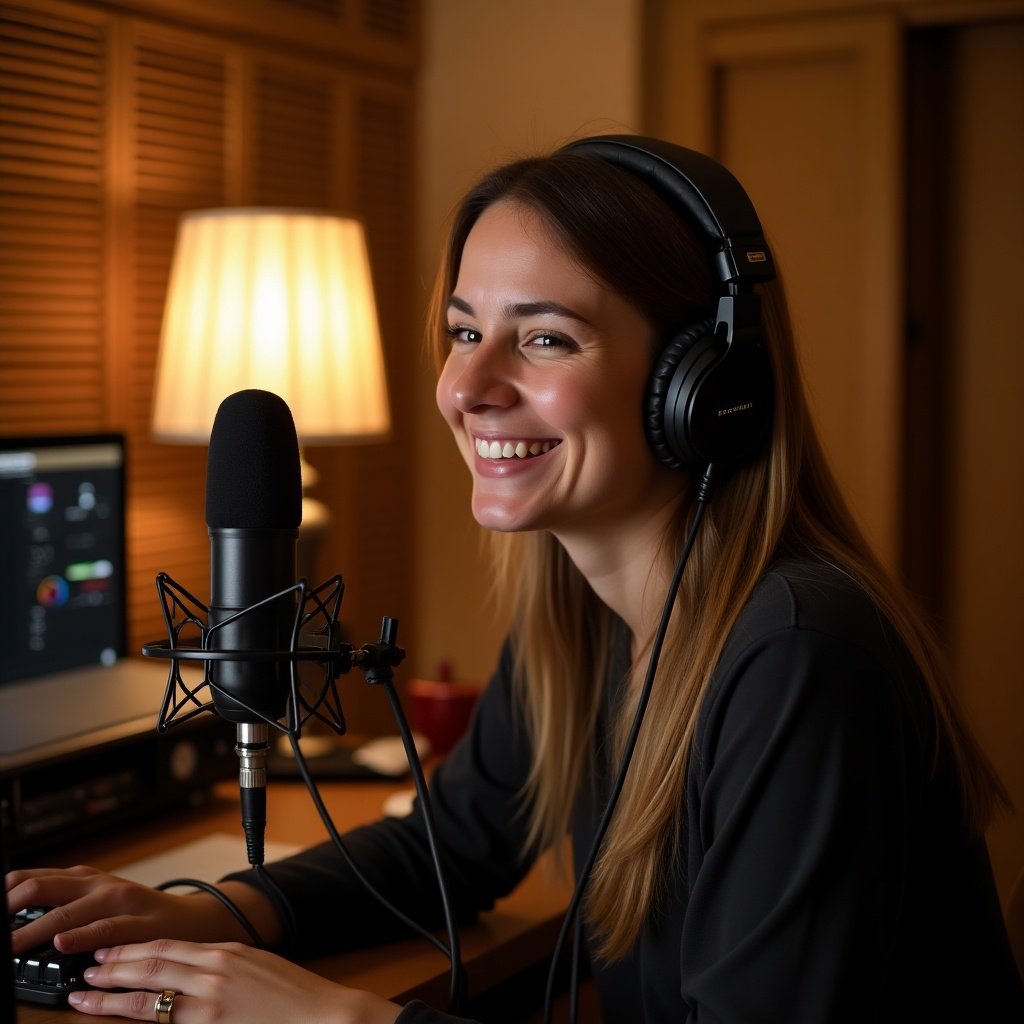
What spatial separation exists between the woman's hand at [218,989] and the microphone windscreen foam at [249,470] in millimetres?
340

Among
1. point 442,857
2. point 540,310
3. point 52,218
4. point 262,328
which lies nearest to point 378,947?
point 442,857

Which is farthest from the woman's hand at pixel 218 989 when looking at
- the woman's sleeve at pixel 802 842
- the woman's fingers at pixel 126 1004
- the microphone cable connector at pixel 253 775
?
the woman's sleeve at pixel 802 842

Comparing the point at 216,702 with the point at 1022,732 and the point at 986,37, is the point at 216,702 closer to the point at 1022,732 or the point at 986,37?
the point at 1022,732

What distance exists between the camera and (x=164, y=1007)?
98 cm

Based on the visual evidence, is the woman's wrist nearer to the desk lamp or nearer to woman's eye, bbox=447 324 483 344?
woman's eye, bbox=447 324 483 344

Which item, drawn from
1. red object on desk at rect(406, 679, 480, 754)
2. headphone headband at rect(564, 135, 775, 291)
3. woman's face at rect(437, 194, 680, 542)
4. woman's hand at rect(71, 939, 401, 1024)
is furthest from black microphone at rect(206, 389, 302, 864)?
red object on desk at rect(406, 679, 480, 754)

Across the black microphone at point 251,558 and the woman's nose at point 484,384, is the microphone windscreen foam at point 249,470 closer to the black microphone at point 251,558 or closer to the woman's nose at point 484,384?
the black microphone at point 251,558

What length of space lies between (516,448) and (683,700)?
259mm

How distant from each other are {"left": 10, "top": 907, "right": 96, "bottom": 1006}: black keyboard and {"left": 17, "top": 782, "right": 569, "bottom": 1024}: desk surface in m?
0.01

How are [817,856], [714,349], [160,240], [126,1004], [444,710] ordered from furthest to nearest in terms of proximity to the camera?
1. [160,240]
2. [444,710]
3. [714,349]
4. [126,1004]
5. [817,856]

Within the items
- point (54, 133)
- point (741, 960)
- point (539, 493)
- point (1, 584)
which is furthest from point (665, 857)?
point (54, 133)

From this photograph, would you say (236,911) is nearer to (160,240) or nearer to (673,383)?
(673,383)

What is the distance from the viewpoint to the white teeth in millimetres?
1152

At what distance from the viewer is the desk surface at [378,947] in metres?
1.17
